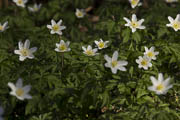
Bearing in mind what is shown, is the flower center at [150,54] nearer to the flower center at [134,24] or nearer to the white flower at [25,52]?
the flower center at [134,24]

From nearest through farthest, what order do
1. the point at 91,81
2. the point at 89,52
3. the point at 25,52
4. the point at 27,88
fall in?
the point at 27,88, the point at 91,81, the point at 25,52, the point at 89,52

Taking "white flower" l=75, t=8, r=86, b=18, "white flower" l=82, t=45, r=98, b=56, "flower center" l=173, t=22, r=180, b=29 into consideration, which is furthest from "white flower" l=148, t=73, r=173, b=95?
"white flower" l=75, t=8, r=86, b=18

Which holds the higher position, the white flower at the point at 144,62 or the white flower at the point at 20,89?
the white flower at the point at 144,62

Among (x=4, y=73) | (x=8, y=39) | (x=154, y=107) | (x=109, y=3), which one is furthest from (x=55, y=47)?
(x=109, y=3)

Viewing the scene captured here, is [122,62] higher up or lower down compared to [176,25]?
lower down

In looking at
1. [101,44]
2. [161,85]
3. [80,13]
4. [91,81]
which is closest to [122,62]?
[91,81]

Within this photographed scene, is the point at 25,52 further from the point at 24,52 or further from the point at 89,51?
the point at 89,51

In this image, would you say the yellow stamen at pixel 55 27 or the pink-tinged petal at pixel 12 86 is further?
the yellow stamen at pixel 55 27

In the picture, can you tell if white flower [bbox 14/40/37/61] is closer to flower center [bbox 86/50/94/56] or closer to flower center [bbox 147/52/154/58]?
flower center [bbox 86/50/94/56]

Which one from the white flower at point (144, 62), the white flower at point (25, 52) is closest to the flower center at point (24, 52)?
the white flower at point (25, 52)

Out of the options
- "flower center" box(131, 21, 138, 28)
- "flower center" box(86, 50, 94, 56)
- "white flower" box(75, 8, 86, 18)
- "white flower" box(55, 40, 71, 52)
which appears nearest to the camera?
"white flower" box(55, 40, 71, 52)

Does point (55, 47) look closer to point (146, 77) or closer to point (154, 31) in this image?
point (146, 77)

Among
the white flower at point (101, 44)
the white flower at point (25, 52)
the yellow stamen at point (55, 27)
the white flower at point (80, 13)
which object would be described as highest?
the white flower at point (80, 13)
